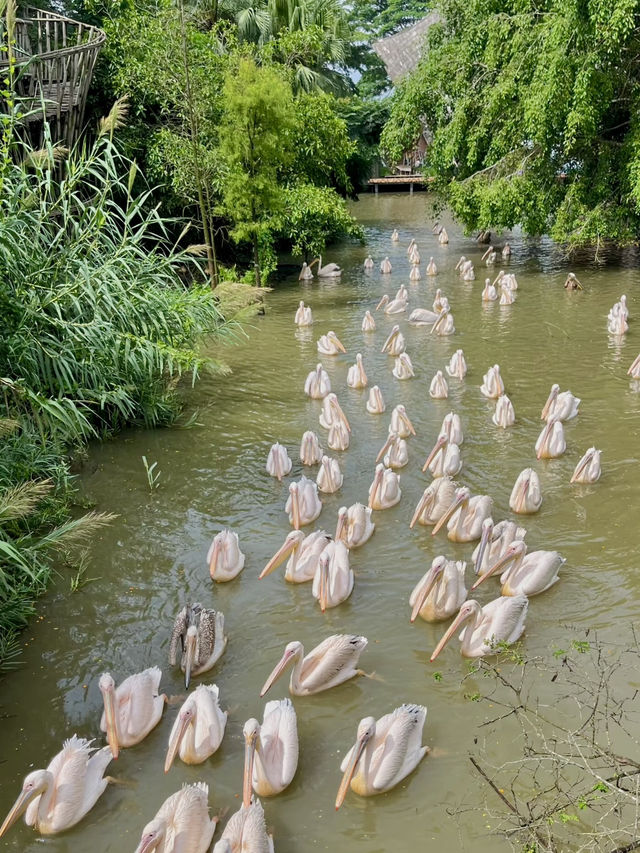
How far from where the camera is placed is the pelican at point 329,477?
23.0 ft

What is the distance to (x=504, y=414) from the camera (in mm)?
8227

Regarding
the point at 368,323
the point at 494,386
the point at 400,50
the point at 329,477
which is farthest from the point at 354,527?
the point at 400,50

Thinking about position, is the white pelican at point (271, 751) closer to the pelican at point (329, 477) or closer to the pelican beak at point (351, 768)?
the pelican beak at point (351, 768)

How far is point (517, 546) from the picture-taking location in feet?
17.5

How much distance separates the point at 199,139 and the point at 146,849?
486 inches

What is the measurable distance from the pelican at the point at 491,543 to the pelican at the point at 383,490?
1141 mm

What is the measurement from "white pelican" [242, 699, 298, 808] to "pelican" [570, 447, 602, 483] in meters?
3.83

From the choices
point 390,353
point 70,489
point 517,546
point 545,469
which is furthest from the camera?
point 390,353

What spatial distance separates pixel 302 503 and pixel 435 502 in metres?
1.09

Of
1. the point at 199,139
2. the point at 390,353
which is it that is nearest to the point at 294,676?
the point at 390,353

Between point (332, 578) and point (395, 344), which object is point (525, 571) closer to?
→ point (332, 578)

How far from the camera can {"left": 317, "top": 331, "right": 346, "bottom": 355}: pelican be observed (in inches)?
439

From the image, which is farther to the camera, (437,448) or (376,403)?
(376,403)

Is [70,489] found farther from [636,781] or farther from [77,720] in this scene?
[636,781]
